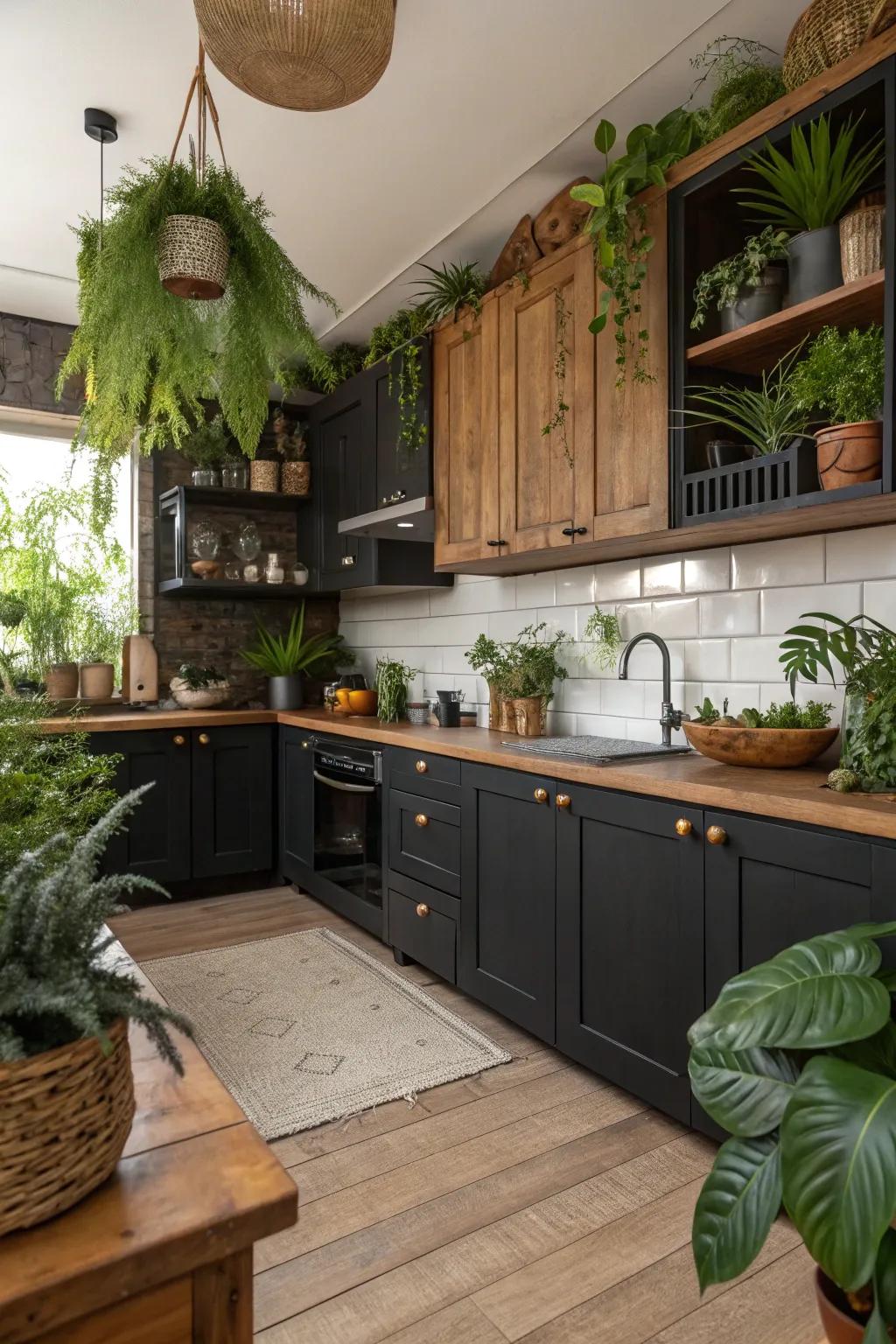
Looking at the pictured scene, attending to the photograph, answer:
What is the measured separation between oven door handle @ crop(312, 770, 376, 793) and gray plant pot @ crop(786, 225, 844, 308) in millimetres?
2199

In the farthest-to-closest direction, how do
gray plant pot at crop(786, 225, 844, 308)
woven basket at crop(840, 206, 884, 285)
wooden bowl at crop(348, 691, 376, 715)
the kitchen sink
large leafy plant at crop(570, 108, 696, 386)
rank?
wooden bowl at crop(348, 691, 376, 715) → the kitchen sink → large leafy plant at crop(570, 108, 696, 386) → gray plant pot at crop(786, 225, 844, 308) → woven basket at crop(840, 206, 884, 285)

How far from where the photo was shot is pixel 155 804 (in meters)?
4.07

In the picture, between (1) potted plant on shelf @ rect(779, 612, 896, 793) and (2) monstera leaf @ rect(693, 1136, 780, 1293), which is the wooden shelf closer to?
(1) potted plant on shelf @ rect(779, 612, 896, 793)

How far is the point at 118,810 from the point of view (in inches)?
33.8

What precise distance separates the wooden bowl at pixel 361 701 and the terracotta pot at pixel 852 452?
8.48ft

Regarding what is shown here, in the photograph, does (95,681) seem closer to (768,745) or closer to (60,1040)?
(768,745)

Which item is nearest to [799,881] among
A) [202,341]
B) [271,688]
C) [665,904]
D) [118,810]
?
[665,904]

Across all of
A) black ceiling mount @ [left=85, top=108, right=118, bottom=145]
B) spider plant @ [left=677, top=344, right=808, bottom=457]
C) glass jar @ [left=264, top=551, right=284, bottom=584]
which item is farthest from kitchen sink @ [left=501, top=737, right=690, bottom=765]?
black ceiling mount @ [left=85, top=108, right=118, bottom=145]

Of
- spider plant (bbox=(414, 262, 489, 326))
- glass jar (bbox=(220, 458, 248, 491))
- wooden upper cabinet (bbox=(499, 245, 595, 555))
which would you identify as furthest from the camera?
glass jar (bbox=(220, 458, 248, 491))

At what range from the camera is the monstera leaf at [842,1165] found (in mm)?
1080

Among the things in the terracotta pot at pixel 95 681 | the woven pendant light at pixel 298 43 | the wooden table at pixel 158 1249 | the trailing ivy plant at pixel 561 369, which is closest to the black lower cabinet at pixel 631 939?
the trailing ivy plant at pixel 561 369

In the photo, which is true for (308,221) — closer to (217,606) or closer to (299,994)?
(217,606)

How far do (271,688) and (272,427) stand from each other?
146cm

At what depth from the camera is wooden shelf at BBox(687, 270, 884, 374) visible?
1895mm
